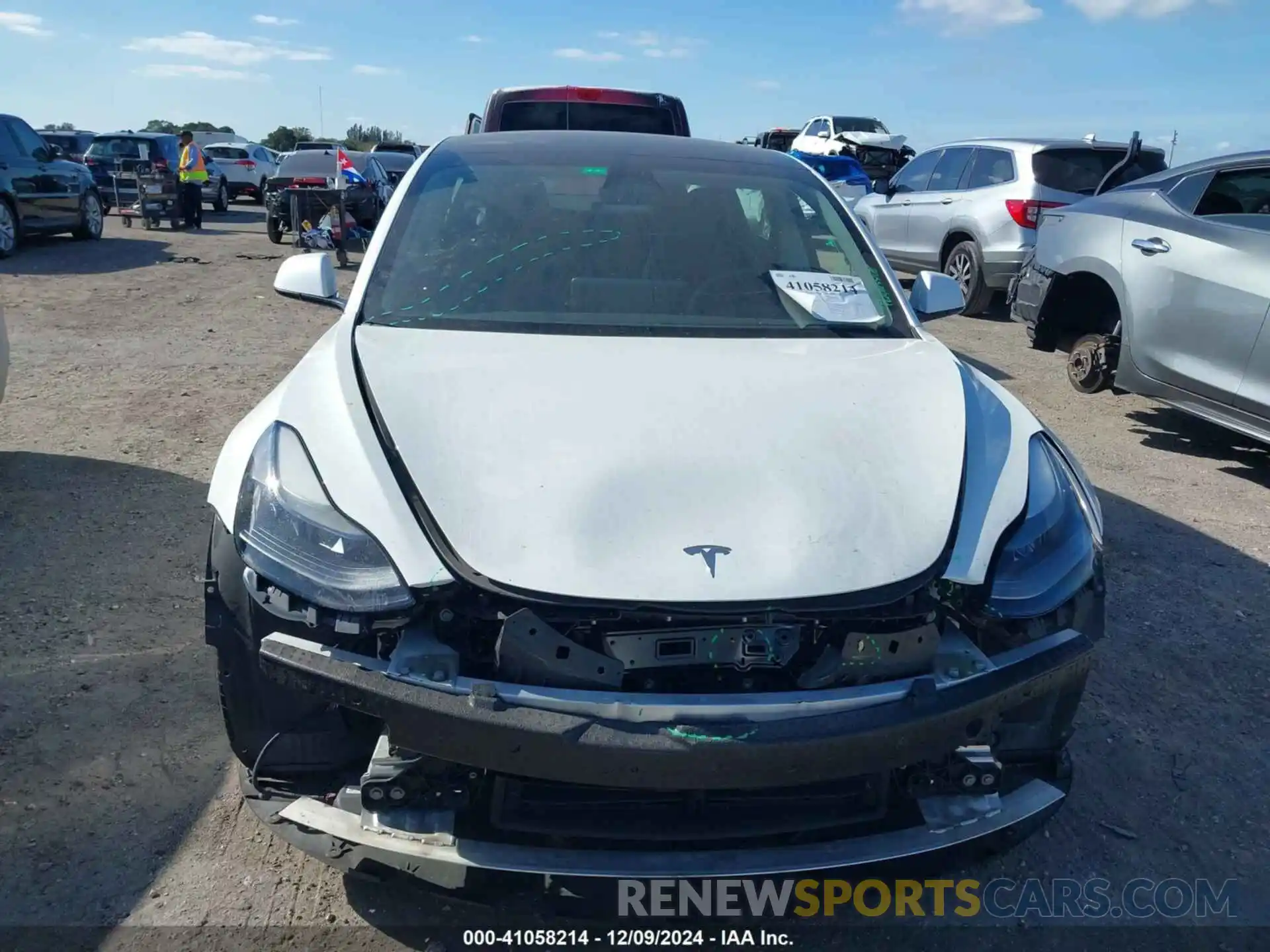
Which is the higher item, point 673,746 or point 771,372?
point 771,372

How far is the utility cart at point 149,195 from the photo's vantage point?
18.1 metres

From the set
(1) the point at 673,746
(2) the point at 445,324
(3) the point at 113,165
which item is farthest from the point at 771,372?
(3) the point at 113,165

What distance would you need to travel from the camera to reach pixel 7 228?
1339 centimetres

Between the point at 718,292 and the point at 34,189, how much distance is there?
13.8 m

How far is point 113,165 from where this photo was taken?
20.5 metres

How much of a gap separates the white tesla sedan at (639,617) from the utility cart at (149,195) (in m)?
18.0

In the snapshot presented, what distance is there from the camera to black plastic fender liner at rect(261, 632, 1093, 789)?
188 centimetres

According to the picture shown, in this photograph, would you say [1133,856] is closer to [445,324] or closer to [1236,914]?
[1236,914]

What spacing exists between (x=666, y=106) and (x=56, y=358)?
538 cm

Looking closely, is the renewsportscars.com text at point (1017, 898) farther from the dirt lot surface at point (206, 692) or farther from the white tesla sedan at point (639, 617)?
the white tesla sedan at point (639, 617)

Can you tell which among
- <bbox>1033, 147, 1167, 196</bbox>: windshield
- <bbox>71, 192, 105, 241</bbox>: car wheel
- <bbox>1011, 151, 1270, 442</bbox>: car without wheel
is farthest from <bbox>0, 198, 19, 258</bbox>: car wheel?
<bbox>1011, 151, 1270, 442</bbox>: car without wheel

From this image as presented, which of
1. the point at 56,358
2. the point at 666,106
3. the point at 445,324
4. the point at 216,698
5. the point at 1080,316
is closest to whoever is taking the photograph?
the point at 445,324

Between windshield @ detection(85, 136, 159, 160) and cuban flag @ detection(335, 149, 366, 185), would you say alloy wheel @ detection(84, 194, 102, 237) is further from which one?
windshield @ detection(85, 136, 159, 160)

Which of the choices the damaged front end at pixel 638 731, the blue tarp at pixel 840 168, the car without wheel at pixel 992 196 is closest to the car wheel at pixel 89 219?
the blue tarp at pixel 840 168
